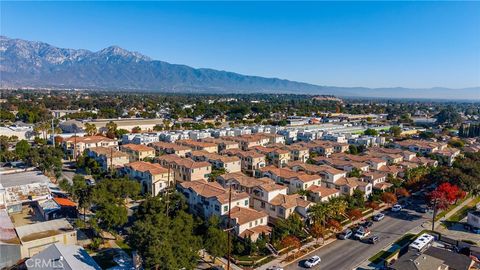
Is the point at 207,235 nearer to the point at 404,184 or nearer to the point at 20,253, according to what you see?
the point at 20,253

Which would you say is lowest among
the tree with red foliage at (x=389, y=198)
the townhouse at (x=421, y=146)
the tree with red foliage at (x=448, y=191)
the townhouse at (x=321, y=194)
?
the tree with red foliage at (x=389, y=198)

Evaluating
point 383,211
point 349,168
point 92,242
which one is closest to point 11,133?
point 92,242

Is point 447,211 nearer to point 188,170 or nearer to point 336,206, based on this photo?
point 336,206

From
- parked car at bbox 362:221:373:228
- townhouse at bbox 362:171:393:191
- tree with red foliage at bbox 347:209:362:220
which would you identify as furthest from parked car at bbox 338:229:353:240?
townhouse at bbox 362:171:393:191

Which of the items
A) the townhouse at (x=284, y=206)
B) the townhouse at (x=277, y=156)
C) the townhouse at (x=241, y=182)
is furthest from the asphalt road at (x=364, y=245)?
the townhouse at (x=277, y=156)

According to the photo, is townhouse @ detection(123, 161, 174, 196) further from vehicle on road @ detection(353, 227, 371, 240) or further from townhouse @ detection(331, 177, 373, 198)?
vehicle on road @ detection(353, 227, 371, 240)

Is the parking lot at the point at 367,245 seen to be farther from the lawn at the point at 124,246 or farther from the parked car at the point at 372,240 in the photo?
the lawn at the point at 124,246
